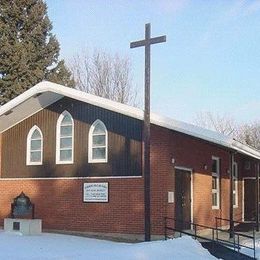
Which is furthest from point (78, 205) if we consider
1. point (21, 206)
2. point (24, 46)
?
point (24, 46)

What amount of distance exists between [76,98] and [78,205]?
3.87m

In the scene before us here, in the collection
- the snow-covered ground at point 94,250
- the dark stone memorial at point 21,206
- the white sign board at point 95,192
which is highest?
the white sign board at point 95,192

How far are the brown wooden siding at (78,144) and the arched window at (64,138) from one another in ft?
0.53

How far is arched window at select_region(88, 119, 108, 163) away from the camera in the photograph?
63.4ft

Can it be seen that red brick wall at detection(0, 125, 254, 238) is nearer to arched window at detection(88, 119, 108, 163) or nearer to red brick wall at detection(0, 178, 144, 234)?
red brick wall at detection(0, 178, 144, 234)

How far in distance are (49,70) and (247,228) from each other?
52.2ft

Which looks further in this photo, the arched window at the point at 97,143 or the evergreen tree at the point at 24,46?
the evergreen tree at the point at 24,46

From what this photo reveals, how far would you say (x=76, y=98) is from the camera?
61.7ft

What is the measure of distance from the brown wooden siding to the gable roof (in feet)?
1.16

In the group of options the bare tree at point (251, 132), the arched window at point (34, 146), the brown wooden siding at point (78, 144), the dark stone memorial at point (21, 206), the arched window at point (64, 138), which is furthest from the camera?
the bare tree at point (251, 132)

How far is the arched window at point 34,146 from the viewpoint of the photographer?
2098 cm

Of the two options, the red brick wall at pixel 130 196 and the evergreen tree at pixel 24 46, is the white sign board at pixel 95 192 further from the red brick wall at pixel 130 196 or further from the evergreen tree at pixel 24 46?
the evergreen tree at pixel 24 46

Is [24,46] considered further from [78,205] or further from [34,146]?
[78,205]

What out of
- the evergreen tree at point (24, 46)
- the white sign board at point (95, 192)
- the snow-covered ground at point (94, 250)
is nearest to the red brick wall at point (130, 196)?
the white sign board at point (95, 192)
